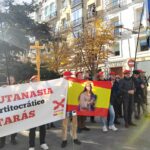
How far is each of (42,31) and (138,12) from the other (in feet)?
69.1

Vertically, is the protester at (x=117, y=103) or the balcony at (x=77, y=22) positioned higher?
the balcony at (x=77, y=22)

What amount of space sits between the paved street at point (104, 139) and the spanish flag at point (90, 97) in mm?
625

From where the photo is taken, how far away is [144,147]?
8.01 m

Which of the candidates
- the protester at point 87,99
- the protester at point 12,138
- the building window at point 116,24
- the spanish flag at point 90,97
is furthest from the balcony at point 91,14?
the protester at point 12,138

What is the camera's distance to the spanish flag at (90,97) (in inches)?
342

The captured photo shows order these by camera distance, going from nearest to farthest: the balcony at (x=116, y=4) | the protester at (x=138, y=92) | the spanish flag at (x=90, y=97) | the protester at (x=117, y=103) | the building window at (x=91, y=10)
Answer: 1. the spanish flag at (x=90, y=97)
2. the protester at (x=117, y=103)
3. the protester at (x=138, y=92)
4. the balcony at (x=116, y=4)
5. the building window at (x=91, y=10)

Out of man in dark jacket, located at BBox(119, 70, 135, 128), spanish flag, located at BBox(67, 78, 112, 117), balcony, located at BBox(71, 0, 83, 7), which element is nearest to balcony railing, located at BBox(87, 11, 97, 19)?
balcony, located at BBox(71, 0, 83, 7)

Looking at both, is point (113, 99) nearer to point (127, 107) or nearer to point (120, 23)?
point (127, 107)

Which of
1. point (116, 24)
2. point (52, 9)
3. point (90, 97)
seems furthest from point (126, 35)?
point (90, 97)

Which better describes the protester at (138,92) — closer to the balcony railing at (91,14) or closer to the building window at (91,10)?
the balcony railing at (91,14)

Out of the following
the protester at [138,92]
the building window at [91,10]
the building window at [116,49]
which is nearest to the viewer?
the protester at [138,92]

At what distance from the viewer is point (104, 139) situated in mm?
8914

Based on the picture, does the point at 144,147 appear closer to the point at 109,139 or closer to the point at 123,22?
the point at 109,139

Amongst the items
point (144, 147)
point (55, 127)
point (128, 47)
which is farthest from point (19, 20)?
point (128, 47)
